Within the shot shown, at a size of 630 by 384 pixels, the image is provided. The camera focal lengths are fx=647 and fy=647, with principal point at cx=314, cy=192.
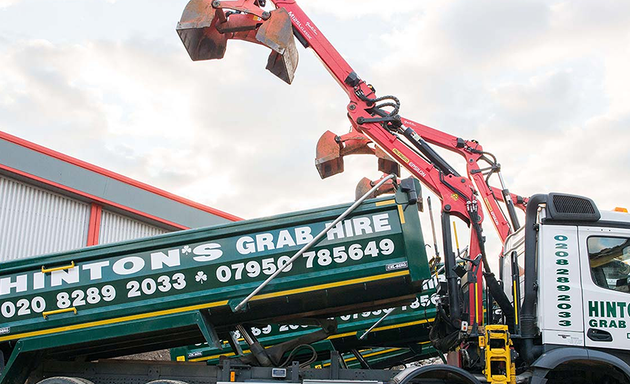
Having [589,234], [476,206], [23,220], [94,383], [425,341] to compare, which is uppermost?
[23,220]

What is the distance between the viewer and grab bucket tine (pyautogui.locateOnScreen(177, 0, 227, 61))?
8.95 meters

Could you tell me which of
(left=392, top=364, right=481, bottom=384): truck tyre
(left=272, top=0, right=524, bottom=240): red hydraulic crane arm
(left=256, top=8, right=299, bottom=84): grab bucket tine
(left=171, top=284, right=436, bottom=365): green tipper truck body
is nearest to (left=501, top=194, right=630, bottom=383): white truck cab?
(left=392, top=364, right=481, bottom=384): truck tyre

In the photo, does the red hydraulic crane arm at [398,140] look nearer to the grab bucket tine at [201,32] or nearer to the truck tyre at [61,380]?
the grab bucket tine at [201,32]

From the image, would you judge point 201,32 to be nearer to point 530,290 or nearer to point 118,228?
point 530,290

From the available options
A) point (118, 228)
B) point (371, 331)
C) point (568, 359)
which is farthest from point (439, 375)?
point (118, 228)

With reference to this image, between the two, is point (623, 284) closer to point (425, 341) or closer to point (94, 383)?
point (425, 341)

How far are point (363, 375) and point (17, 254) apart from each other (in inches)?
441

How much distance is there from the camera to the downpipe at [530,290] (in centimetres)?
737

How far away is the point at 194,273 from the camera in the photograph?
747 centimetres

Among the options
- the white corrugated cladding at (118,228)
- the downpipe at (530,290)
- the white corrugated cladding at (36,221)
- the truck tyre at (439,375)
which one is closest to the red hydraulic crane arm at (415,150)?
the downpipe at (530,290)

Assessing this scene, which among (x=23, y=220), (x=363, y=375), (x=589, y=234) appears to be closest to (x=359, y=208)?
(x=363, y=375)

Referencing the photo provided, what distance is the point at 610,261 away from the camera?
7.39 m

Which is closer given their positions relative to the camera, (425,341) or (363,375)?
(363,375)

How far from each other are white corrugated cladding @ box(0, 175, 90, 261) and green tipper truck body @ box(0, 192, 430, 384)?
27.4ft
